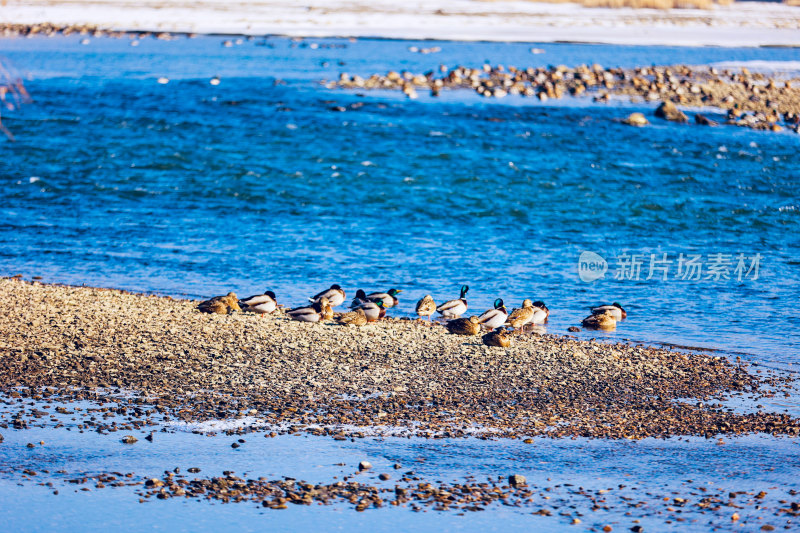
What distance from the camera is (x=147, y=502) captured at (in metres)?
9.01

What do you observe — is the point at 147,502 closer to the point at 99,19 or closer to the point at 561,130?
the point at 561,130

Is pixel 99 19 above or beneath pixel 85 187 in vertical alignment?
above

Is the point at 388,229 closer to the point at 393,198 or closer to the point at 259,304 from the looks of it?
the point at 393,198

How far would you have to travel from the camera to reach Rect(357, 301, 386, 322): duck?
1537 centimetres

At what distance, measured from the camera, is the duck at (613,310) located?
1588cm

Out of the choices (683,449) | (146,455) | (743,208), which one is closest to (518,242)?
(743,208)

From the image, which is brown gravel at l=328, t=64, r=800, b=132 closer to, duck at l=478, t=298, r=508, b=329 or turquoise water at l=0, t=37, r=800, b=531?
turquoise water at l=0, t=37, r=800, b=531

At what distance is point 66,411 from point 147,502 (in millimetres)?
2465

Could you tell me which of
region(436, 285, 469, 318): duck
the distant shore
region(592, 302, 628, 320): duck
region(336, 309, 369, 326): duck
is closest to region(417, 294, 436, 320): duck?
region(436, 285, 469, 318): duck

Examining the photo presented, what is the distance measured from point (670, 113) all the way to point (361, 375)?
26097 mm

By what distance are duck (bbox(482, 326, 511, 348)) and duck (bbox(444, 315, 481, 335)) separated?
505mm

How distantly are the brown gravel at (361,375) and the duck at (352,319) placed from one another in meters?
0.17

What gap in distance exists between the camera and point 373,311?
1543 centimetres

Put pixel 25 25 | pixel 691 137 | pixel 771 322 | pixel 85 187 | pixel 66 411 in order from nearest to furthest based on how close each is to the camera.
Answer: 1. pixel 66 411
2. pixel 771 322
3. pixel 85 187
4. pixel 691 137
5. pixel 25 25
